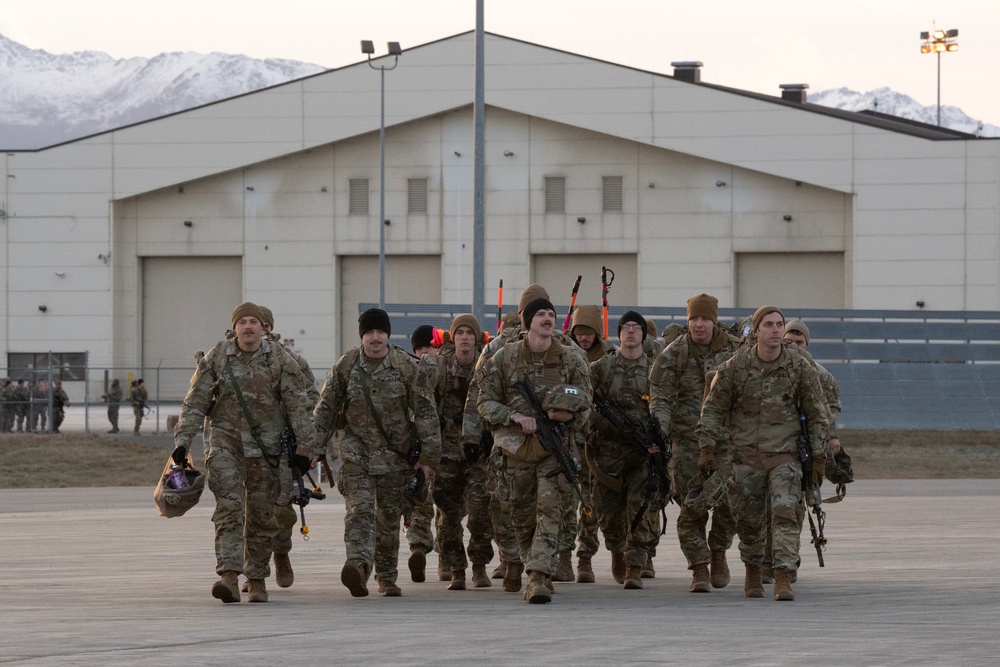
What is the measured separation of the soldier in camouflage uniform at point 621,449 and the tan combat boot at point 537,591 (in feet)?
6.22

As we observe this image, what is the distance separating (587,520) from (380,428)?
6.79 feet

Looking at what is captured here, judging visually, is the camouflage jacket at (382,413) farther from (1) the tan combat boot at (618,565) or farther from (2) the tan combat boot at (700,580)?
(2) the tan combat boot at (700,580)

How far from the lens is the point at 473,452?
12.9 m

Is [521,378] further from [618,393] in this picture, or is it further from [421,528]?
[421,528]

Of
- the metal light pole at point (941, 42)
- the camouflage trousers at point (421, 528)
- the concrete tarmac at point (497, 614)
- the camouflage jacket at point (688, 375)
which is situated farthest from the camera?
the metal light pole at point (941, 42)

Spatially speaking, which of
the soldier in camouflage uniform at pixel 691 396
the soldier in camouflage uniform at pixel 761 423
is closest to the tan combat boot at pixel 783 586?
the soldier in camouflage uniform at pixel 761 423

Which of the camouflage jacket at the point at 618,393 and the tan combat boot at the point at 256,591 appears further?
the camouflage jacket at the point at 618,393

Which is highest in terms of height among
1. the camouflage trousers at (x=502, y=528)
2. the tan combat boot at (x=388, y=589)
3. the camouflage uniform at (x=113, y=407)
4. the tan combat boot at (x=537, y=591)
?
the camouflage trousers at (x=502, y=528)

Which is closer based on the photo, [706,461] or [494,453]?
[706,461]

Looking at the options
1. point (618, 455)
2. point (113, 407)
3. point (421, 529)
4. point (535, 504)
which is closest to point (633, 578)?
point (618, 455)

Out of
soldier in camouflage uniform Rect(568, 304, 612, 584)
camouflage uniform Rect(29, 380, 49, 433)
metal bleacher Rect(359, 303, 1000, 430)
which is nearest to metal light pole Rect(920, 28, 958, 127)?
metal bleacher Rect(359, 303, 1000, 430)

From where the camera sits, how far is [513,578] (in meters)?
12.0

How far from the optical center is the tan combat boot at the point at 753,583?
11562mm

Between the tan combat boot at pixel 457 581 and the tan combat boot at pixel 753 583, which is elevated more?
the tan combat boot at pixel 753 583
